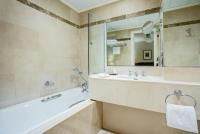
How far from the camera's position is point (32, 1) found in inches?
71.4

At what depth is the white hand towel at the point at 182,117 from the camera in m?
0.86

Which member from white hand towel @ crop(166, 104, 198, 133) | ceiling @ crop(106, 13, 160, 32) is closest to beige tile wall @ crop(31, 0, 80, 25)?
ceiling @ crop(106, 13, 160, 32)

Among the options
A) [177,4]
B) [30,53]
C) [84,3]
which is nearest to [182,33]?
[177,4]

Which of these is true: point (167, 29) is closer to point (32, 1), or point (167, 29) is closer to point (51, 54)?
point (51, 54)

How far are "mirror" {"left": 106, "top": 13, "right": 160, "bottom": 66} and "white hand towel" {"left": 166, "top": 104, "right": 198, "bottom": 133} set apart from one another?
0.91 meters

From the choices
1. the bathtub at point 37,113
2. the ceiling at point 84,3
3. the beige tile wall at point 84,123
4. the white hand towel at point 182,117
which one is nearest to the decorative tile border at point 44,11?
the ceiling at point 84,3

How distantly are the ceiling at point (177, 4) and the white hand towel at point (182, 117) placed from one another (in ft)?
3.43

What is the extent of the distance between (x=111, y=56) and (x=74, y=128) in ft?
4.47

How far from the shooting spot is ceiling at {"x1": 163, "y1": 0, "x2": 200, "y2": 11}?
1.21 metres

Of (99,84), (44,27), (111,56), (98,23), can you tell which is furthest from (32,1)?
(99,84)

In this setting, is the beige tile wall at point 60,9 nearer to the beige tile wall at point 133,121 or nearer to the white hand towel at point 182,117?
the beige tile wall at point 133,121

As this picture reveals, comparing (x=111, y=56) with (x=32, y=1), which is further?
(x=111, y=56)

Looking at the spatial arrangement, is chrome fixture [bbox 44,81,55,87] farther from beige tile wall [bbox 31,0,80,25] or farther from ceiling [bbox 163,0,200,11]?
ceiling [bbox 163,0,200,11]

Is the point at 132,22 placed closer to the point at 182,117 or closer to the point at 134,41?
the point at 134,41
